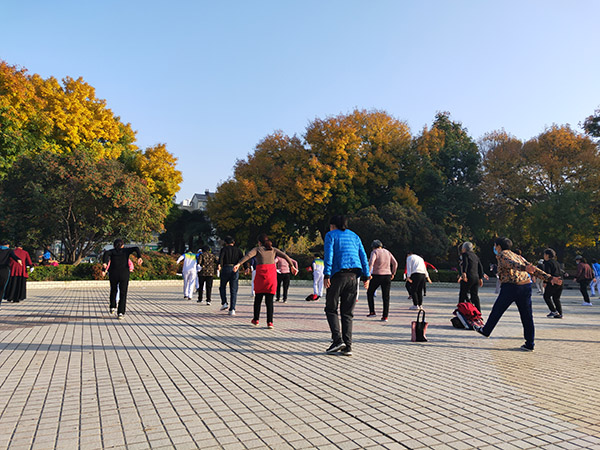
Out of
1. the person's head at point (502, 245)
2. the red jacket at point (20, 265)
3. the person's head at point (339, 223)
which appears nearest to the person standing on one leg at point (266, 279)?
the person's head at point (339, 223)

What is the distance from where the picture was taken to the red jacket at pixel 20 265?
13835mm

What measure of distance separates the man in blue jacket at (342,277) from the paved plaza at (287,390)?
36cm

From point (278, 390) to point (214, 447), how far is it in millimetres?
1533

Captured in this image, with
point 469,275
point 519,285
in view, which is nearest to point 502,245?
point 519,285

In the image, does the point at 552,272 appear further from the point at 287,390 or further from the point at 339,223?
the point at 287,390

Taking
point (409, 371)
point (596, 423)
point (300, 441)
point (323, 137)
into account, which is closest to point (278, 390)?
point (300, 441)

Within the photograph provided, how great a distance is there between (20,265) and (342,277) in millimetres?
11852

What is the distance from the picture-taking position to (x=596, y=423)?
3.82 metres

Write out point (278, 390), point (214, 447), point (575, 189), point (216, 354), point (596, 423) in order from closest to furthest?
point (214, 447) < point (596, 423) < point (278, 390) < point (216, 354) < point (575, 189)

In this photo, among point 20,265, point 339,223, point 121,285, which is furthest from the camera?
point 20,265

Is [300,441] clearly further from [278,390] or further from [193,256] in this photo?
[193,256]

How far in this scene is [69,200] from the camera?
23906 mm

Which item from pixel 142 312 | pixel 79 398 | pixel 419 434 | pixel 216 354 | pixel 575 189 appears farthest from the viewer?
pixel 575 189

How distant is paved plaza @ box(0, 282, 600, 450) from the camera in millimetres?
3461
